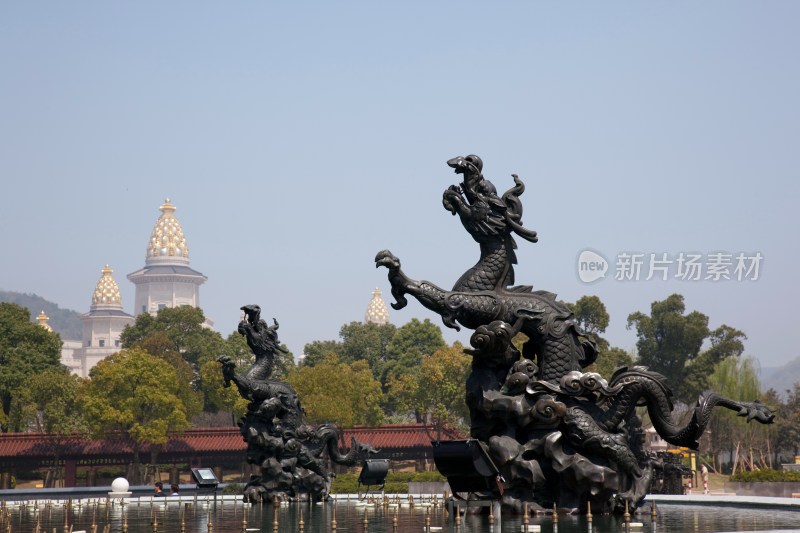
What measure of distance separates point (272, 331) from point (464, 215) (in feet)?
34.7

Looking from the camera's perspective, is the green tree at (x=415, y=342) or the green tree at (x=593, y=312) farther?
the green tree at (x=415, y=342)

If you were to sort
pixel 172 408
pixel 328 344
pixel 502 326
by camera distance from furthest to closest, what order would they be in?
pixel 328 344 < pixel 172 408 < pixel 502 326

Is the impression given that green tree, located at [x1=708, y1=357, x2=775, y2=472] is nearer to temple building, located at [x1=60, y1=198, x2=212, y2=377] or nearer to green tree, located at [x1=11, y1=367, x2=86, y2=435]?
green tree, located at [x1=11, y1=367, x2=86, y2=435]

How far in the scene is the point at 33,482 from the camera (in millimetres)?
64812

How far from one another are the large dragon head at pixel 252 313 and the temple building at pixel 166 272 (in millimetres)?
144017

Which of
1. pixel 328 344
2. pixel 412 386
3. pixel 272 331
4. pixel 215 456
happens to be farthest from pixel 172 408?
pixel 328 344

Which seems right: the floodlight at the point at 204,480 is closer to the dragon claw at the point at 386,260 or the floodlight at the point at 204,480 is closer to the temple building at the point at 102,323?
the dragon claw at the point at 386,260

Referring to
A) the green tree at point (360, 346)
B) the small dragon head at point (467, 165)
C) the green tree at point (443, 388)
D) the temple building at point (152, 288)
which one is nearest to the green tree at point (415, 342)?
the green tree at point (360, 346)

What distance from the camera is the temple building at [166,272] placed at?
17488 centimetres

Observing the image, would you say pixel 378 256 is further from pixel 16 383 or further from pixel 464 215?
pixel 16 383

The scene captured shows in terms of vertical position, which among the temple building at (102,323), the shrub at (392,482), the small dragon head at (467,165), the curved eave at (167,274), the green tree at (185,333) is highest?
the curved eave at (167,274)

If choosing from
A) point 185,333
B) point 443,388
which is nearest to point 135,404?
point 443,388

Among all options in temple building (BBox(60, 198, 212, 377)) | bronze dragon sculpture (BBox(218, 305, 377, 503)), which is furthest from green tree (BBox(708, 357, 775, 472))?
temple building (BBox(60, 198, 212, 377))

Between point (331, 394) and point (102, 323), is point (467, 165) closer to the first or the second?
point (331, 394)
